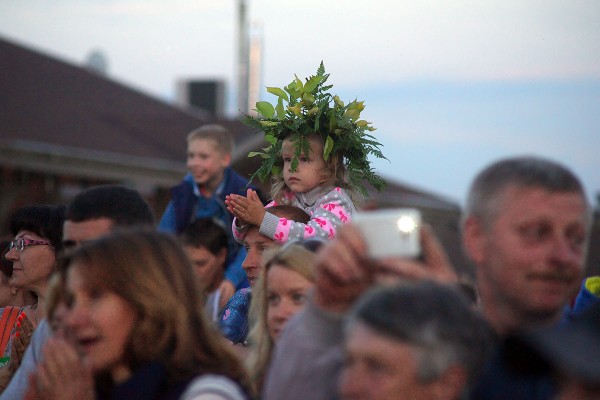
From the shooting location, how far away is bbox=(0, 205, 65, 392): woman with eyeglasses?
18.2 ft

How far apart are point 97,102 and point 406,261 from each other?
21761 mm

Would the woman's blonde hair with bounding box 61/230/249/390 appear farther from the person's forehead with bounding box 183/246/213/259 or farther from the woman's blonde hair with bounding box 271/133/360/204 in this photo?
the person's forehead with bounding box 183/246/213/259

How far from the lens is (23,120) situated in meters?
20.4

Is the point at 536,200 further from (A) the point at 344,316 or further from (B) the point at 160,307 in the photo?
(B) the point at 160,307

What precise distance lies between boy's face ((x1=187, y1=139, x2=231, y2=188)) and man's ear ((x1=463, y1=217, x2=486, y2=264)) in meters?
5.66

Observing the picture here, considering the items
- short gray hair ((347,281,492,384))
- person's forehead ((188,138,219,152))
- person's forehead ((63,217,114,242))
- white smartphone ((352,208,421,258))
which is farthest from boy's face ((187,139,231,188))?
short gray hair ((347,281,492,384))

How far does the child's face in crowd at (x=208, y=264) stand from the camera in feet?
22.9

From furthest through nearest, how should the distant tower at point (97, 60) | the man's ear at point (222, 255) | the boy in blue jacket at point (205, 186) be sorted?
the distant tower at point (97, 60)
the boy in blue jacket at point (205, 186)
the man's ear at point (222, 255)

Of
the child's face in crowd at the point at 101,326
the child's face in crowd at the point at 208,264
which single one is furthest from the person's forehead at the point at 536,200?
the child's face in crowd at the point at 208,264

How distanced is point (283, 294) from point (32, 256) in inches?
82.9

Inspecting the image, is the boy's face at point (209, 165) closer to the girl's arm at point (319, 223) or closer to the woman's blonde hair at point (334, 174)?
the woman's blonde hair at point (334, 174)

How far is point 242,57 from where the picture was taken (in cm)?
3116

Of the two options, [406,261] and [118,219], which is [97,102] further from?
[406,261]

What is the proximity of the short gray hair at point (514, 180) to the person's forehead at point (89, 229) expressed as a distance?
219 cm
